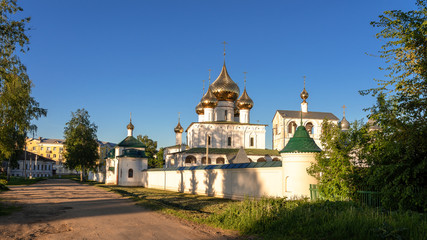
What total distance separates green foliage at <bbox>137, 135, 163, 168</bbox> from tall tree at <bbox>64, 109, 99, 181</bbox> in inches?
766

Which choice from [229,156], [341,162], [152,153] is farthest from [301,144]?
[152,153]

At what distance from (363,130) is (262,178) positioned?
258 inches

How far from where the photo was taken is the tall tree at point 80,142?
149 ft

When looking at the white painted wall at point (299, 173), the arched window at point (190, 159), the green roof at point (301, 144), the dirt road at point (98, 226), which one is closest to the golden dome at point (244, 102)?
the arched window at point (190, 159)

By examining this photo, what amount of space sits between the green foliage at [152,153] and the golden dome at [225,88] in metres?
24.1

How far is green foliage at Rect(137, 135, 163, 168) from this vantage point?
222 ft

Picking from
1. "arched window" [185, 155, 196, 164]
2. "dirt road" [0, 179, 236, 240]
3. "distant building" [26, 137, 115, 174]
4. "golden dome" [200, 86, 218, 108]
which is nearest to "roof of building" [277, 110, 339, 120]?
"golden dome" [200, 86, 218, 108]

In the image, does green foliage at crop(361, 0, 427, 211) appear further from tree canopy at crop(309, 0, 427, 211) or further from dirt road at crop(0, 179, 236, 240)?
dirt road at crop(0, 179, 236, 240)

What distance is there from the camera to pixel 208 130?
44.9m

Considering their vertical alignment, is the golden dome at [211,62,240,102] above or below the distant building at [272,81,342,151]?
above

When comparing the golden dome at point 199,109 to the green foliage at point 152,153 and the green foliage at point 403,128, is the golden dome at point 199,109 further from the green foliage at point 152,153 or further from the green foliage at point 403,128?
the green foliage at point 403,128

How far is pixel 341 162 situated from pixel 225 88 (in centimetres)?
3455

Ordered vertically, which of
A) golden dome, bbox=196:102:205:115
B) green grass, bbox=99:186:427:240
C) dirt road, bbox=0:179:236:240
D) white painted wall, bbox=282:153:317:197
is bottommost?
dirt road, bbox=0:179:236:240

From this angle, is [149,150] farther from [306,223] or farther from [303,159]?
[306,223]
